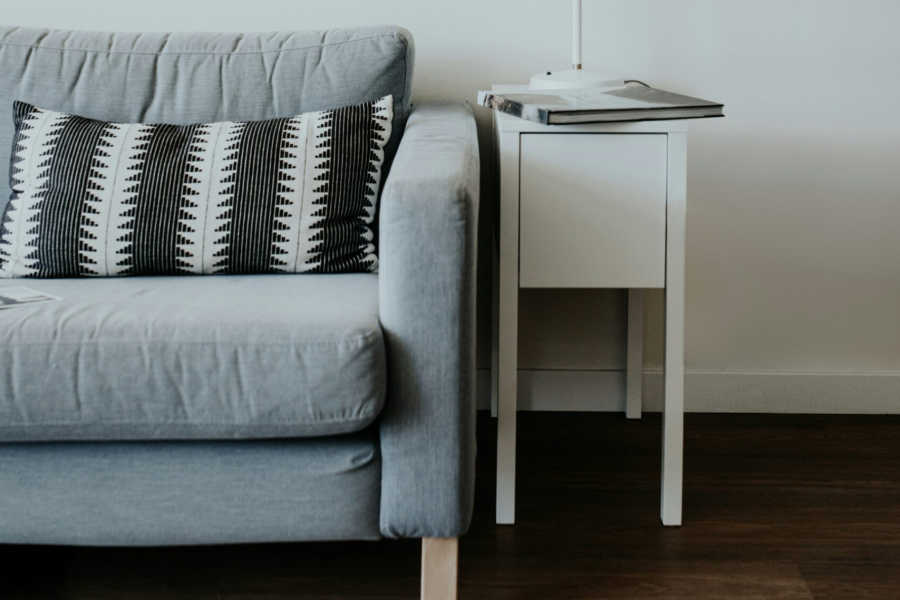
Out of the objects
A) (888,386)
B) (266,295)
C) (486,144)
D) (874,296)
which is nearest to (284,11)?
(486,144)

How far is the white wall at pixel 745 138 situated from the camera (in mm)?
1736

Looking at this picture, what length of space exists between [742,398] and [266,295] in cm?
117

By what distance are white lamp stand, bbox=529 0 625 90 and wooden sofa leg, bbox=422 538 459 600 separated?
85cm

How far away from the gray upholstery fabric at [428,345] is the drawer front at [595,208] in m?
0.24

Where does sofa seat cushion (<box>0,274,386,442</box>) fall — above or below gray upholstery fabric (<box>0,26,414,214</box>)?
below

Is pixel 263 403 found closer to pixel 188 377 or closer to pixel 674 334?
pixel 188 377

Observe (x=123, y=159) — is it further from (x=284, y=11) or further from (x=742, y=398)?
(x=742, y=398)

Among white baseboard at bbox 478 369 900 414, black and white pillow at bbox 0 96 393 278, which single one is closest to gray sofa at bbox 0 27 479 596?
black and white pillow at bbox 0 96 393 278

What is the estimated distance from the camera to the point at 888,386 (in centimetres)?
185

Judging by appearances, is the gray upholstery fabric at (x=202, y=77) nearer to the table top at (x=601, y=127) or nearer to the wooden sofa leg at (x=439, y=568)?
the table top at (x=601, y=127)

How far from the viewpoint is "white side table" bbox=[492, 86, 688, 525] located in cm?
129

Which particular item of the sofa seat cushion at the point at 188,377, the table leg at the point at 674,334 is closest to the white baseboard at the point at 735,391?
the table leg at the point at 674,334

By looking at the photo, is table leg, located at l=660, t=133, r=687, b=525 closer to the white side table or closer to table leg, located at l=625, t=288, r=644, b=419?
the white side table

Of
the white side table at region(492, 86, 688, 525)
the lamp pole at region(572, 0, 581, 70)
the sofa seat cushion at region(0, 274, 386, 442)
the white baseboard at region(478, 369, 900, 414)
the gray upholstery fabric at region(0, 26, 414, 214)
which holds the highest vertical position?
the lamp pole at region(572, 0, 581, 70)
